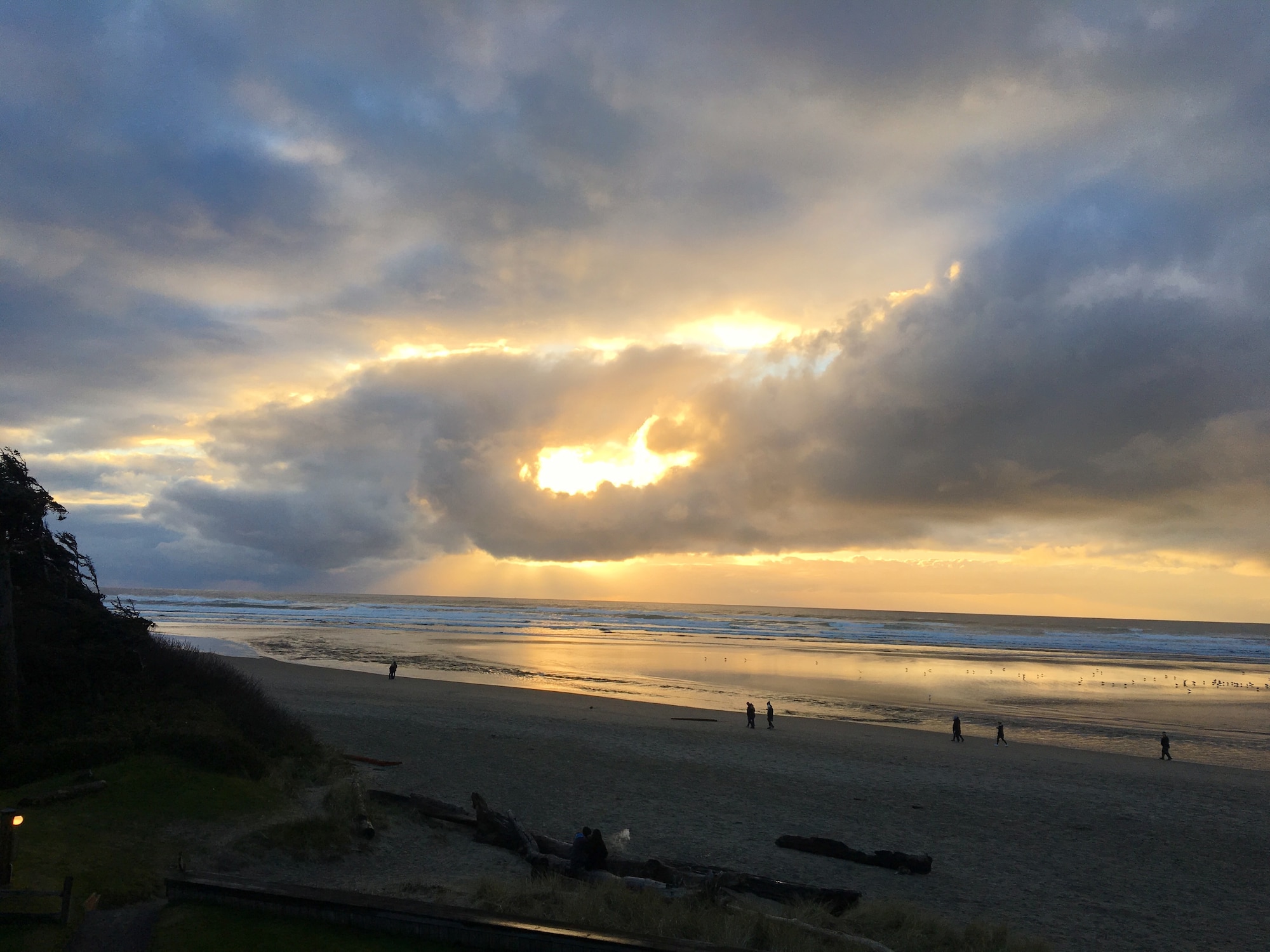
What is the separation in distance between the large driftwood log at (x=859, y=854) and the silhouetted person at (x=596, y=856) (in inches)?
182

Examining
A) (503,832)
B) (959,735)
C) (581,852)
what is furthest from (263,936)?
(959,735)

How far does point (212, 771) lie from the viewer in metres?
13.9

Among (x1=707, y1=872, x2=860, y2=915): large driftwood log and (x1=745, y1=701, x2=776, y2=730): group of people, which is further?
(x1=745, y1=701, x2=776, y2=730): group of people

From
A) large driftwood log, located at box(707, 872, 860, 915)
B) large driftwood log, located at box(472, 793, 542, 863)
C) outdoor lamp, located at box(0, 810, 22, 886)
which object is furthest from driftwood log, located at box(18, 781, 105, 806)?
large driftwood log, located at box(707, 872, 860, 915)

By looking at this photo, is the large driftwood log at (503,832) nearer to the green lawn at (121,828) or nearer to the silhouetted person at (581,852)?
the silhouetted person at (581,852)

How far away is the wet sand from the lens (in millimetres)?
13047

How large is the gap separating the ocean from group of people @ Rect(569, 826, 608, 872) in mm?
22809

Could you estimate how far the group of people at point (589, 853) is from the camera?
39.3 ft

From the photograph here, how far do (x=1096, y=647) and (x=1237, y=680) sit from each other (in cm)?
3691

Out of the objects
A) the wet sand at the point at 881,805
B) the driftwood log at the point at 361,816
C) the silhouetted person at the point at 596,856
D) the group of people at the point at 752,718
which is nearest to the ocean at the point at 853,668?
the group of people at the point at 752,718

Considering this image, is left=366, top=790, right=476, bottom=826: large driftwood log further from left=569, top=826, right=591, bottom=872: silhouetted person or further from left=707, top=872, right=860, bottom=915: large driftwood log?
left=707, top=872, right=860, bottom=915: large driftwood log

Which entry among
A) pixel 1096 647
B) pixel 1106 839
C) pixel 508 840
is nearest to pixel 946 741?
pixel 1106 839

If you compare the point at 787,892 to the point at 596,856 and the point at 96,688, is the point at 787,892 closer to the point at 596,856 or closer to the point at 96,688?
the point at 596,856

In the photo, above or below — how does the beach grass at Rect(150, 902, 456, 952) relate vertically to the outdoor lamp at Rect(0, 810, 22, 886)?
below
